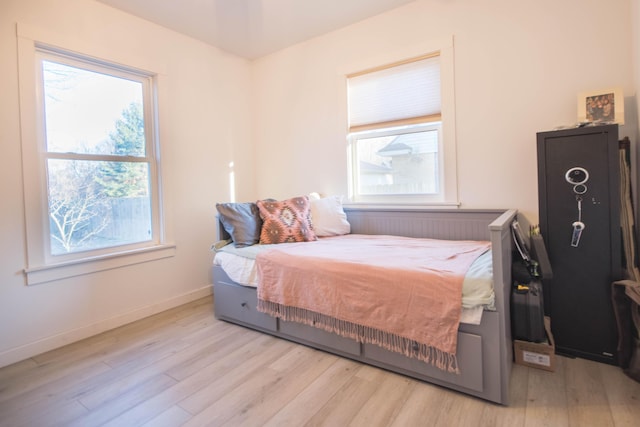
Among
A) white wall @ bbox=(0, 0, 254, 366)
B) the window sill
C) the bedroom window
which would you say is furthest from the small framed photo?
the window sill

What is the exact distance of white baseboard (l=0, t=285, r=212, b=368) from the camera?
2022mm

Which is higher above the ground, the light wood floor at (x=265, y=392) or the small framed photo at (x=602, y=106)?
the small framed photo at (x=602, y=106)

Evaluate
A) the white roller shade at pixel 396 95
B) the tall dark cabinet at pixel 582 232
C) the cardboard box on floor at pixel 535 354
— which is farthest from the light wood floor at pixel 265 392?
the white roller shade at pixel 396 95

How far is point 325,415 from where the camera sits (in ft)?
4.79

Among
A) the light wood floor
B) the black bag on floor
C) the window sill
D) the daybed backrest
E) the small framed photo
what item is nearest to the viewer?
the light wood floor

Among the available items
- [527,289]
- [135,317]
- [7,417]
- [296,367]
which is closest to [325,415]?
[296,367]

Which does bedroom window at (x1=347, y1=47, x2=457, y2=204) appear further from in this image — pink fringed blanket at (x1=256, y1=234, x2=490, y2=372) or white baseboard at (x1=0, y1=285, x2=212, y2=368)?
white baseboard at (x1=0, y1=285, x2=212, y2=368)

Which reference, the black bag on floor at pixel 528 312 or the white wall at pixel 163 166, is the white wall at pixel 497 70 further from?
the white wall at pixel 163 166

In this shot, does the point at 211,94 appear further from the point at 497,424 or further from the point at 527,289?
the point at 497,424

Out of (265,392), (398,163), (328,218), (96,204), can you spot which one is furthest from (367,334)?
(96,204)

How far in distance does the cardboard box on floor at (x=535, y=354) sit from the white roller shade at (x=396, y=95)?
1.69 metres

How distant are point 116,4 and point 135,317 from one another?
2394mm

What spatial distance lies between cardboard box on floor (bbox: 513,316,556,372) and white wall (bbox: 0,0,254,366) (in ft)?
8.49

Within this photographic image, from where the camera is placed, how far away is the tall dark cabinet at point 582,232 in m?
1.71
